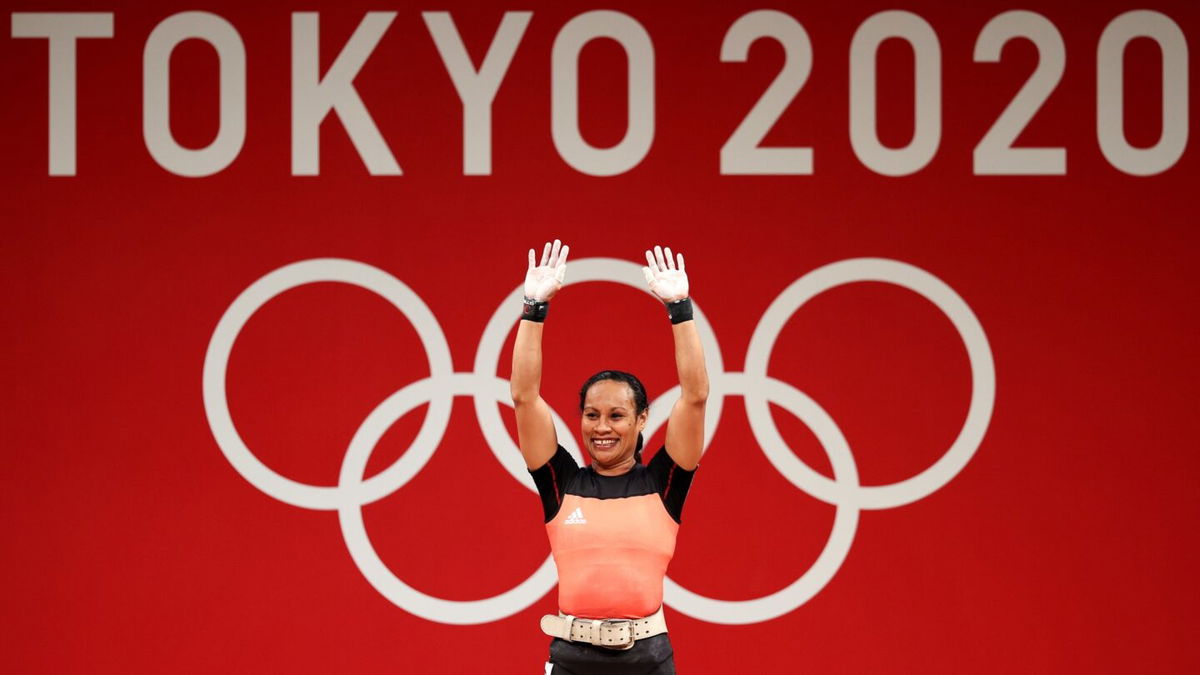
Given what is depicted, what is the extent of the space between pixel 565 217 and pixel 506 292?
1.15 ft

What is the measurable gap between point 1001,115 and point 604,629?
2.57 m

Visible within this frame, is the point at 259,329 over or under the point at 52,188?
under

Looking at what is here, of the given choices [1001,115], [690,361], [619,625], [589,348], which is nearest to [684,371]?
[690,361]

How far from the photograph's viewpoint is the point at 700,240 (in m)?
4.66

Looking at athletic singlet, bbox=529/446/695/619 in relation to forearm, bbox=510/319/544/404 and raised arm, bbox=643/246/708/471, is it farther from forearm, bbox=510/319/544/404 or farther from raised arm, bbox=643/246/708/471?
forearm, bbox=510/319/544/404

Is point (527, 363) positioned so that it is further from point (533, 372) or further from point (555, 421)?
point (555, 421)

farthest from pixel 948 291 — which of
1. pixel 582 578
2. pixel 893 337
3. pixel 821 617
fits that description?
pixel 582 578

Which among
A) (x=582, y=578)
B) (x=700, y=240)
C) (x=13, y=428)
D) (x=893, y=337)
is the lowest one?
(x=582, y=578)

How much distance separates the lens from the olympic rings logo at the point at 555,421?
461 centimetres

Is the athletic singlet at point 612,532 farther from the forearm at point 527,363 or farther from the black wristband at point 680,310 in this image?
the black wristband at point 680,310

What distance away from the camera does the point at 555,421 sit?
462cm

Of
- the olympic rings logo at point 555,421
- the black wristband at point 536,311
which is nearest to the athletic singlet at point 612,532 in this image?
the black wristband at point 536,311

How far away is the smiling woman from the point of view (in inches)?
126

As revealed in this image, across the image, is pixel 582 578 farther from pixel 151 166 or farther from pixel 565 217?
pixel 151 166
